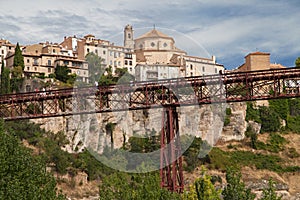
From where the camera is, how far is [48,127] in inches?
2302

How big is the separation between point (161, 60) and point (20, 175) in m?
62.3

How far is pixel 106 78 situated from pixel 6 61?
1409 centimetres

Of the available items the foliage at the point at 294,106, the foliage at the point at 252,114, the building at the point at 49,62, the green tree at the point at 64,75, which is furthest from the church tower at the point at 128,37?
the foliage at the point at 294,106

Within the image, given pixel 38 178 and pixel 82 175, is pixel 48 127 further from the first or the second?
pixel 38 178

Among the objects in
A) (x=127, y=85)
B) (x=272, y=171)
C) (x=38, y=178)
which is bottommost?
(x=272, y=171)

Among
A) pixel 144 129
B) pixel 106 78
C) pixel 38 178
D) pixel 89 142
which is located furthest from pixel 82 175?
pixel 38 178

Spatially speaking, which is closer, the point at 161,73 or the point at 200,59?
the point at 161,73

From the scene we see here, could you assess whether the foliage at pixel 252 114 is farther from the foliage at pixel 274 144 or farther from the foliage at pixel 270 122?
the foliage at pixel 274 144

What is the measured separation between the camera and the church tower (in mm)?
87275

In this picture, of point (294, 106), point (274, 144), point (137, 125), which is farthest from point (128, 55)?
point (294, 106)

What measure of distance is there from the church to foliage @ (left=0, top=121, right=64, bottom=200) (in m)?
53.4

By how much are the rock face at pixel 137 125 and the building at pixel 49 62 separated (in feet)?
33.2

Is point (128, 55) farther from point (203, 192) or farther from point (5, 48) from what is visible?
point (203, 192)

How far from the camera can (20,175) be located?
69.4 feet
